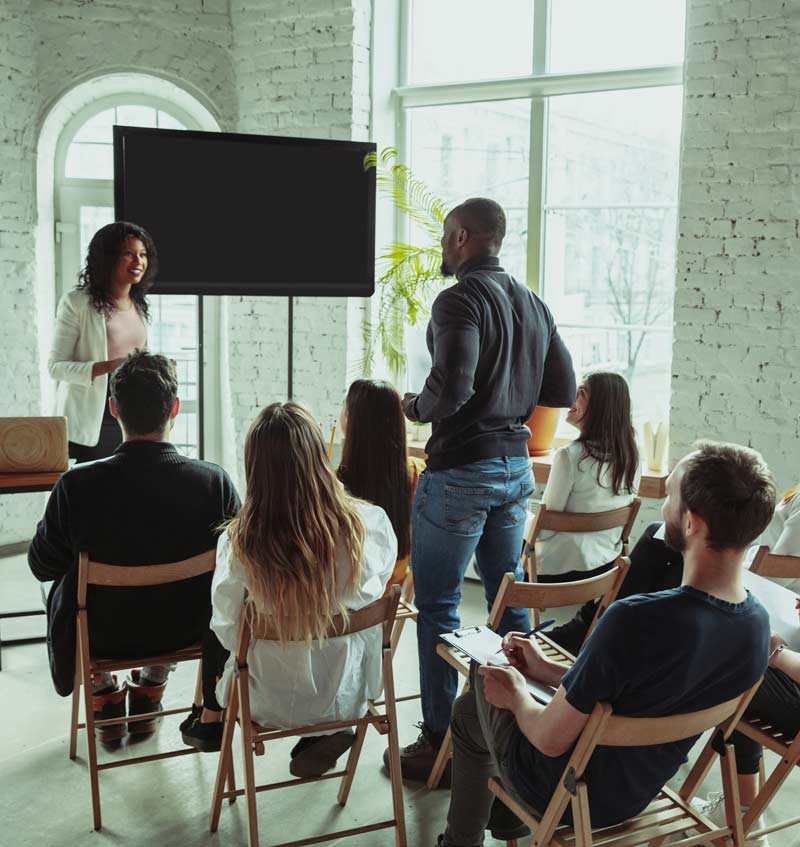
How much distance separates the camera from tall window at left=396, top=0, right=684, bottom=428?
462cm

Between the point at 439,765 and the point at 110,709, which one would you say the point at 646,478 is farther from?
the point at 110,709

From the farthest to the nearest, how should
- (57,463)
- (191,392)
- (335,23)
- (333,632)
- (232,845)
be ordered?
1. (191,392)
2. (335,23)
3. (57,463)
4. (232,845)
5. (333,632)

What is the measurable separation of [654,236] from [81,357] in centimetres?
264

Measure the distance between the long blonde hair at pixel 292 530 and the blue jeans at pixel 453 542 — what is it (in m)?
0.45

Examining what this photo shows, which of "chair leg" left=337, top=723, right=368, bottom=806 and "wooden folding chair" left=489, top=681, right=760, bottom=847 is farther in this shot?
"chair leg" left=337, top=723, right=368, bottom=806

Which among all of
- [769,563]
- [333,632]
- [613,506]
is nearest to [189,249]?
[613,506]

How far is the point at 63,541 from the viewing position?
2.62 m

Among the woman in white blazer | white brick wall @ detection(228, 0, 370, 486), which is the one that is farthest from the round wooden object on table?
white brick wall @ detection(228, 0, 370, 486)

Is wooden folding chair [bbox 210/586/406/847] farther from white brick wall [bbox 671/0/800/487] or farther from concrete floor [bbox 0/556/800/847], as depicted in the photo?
white brick wall [bbox 671/0/800/487]

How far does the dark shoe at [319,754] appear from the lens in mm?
2484

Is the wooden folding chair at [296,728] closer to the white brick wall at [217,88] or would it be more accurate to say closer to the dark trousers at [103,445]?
the dark trousers at [103,445]

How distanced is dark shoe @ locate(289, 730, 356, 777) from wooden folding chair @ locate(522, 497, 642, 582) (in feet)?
3.42

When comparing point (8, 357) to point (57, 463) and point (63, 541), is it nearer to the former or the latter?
point (57, 463)

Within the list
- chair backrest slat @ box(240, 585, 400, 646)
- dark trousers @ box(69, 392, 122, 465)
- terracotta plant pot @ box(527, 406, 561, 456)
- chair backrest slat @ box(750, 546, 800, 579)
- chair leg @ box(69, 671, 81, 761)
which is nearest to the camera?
chair backrest slat @ box(240, 585, 400, 646)
